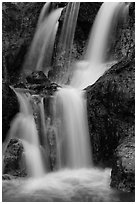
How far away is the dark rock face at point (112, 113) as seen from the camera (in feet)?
31.0

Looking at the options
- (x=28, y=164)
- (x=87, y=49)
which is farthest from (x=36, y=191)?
(x=87, y=49)

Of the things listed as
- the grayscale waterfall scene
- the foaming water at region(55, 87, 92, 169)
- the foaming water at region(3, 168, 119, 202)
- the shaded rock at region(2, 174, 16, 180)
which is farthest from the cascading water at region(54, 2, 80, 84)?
the shaded rock at region(2, 174, 16, 180)

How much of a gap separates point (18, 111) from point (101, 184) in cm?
324

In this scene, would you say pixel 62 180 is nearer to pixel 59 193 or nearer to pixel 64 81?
pixel 59 193

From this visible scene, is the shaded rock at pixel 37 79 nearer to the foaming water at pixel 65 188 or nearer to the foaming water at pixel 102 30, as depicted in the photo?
the foaming water at pixel 102 30

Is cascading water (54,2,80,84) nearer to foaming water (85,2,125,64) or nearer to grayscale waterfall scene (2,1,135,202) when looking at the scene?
grayscale waterfall scene (2,1,135,202)

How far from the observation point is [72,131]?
31.8ft

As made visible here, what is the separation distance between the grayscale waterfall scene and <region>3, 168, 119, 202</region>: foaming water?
2 centimetres

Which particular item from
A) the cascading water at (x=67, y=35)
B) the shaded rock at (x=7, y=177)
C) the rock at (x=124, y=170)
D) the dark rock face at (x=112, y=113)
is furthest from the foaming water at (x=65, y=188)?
the cascading water at (x=67, y=35)

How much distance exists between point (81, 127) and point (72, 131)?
271mm

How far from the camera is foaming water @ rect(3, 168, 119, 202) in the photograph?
7.50 m

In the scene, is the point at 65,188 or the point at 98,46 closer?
the point at 65,188

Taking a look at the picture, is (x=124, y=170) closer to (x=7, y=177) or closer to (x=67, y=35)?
(x=7, y=177)

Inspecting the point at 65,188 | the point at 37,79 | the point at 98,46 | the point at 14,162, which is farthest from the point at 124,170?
the point at 98,46
